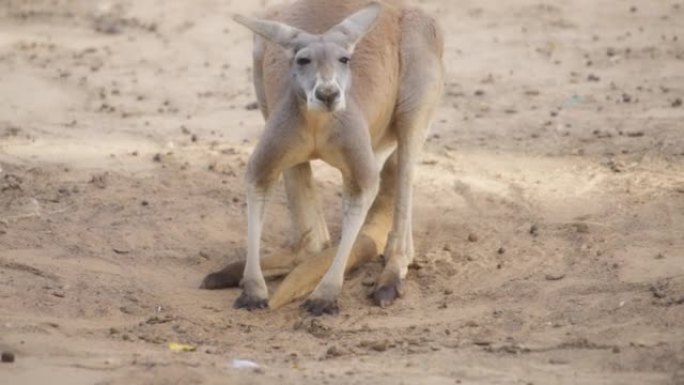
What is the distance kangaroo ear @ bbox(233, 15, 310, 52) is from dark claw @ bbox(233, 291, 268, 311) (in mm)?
1153

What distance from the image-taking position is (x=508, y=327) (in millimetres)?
5543

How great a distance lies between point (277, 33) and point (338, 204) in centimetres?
174

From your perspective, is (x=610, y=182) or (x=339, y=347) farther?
(x=610, y=182)

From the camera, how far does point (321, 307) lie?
591cm

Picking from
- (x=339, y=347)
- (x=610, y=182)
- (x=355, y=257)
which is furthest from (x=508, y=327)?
(x=610, y=182)

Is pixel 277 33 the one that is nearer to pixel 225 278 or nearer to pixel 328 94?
pixel 328 94

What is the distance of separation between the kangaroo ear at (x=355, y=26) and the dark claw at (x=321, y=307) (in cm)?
117

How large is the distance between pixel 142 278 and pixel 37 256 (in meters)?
0.53

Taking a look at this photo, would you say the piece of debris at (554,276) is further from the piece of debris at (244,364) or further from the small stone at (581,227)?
the piece of debris at (244,364)

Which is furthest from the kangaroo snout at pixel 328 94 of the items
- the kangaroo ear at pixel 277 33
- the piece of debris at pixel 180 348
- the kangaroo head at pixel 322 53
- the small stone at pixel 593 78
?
the small stone at pixel 593 78

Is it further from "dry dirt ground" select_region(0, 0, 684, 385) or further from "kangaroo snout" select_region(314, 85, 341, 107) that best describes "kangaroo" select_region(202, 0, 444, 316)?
"dry dirt ground" select_region(0, 0, 684, 385)

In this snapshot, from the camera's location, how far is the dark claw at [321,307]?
5898 mm

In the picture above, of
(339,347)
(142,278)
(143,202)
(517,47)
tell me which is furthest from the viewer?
(517,47)

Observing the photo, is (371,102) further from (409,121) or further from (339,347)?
(339,347)
